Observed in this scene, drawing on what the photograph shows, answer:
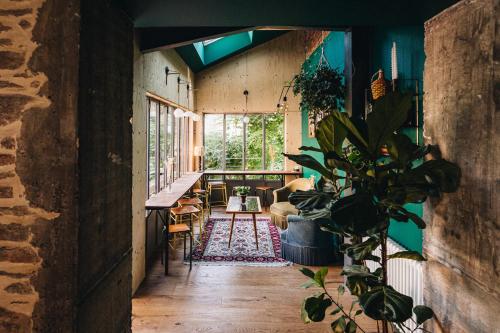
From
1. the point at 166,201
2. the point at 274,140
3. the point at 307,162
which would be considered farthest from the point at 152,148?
the point at 274,140

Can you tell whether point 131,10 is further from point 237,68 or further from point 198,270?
point 237,68

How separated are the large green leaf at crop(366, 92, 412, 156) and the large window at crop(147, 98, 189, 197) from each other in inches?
147

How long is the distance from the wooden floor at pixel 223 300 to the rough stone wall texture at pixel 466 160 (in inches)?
57.8

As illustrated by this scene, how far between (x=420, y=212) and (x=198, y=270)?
8.76 feet

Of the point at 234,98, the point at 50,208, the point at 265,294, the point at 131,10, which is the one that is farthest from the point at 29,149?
the point at 234,98

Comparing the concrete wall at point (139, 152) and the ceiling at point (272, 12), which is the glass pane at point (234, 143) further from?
the ceiling at point (272, 12)

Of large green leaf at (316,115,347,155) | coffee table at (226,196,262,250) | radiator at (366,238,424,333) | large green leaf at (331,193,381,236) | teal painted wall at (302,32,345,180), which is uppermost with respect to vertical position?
teal painted wall at (302,32,345,180)

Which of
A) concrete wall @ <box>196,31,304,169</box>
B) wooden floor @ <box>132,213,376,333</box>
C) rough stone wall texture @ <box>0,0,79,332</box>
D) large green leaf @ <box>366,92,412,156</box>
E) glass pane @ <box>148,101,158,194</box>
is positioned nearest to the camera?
large green leaf @ <box>366,92,412,156</box>

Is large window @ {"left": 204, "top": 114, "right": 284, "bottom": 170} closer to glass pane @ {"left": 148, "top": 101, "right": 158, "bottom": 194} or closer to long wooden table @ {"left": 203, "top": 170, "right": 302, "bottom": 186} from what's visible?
long wooden table @ {"left": 203, "top": 170, "right": 302, "bottom": 186}

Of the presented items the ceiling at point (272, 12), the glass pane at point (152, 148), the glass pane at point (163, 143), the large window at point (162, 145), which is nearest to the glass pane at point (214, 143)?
the large window at point (162, 145)

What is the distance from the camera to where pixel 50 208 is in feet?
5.27

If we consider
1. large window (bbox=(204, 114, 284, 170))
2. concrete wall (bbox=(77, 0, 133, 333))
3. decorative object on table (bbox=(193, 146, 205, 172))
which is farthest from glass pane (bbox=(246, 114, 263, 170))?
concrete wall (bbox=(77, 0, 133, 333))

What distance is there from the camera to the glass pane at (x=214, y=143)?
333 inches

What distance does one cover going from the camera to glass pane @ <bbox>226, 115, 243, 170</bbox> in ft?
27.8
